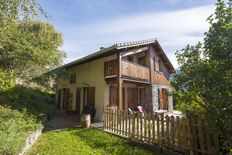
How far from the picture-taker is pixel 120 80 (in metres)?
9.58

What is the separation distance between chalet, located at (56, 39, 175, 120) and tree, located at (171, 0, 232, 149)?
504 cm

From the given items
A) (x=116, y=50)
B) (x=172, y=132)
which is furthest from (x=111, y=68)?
(x=172, y=132)

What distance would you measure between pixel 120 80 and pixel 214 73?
20.3 feet

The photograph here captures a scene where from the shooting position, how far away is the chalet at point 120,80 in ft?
33.4

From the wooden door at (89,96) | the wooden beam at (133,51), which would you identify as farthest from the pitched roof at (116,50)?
the wooden door at (89,96)

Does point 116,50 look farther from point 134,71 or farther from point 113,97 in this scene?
point 113,97

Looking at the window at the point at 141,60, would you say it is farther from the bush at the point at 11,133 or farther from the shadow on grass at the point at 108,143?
the bush at the point at 11,133

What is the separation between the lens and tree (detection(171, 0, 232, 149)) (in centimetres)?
337

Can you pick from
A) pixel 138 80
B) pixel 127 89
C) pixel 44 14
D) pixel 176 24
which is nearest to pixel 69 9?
pixel 44 14

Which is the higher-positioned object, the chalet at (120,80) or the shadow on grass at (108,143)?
the chalet at (120,80)

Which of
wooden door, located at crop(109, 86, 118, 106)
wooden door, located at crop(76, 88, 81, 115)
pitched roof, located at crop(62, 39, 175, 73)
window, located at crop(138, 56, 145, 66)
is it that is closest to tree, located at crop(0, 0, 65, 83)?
pitched roof, located at crop(62, 39, 175, 73)

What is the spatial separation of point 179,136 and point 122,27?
287 inches

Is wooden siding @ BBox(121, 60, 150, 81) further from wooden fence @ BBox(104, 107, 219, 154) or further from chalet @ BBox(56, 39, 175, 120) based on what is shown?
wooden fence @ BBox(104, 107, 219, 154)

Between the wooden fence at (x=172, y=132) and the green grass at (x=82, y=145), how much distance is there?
0.51 m
